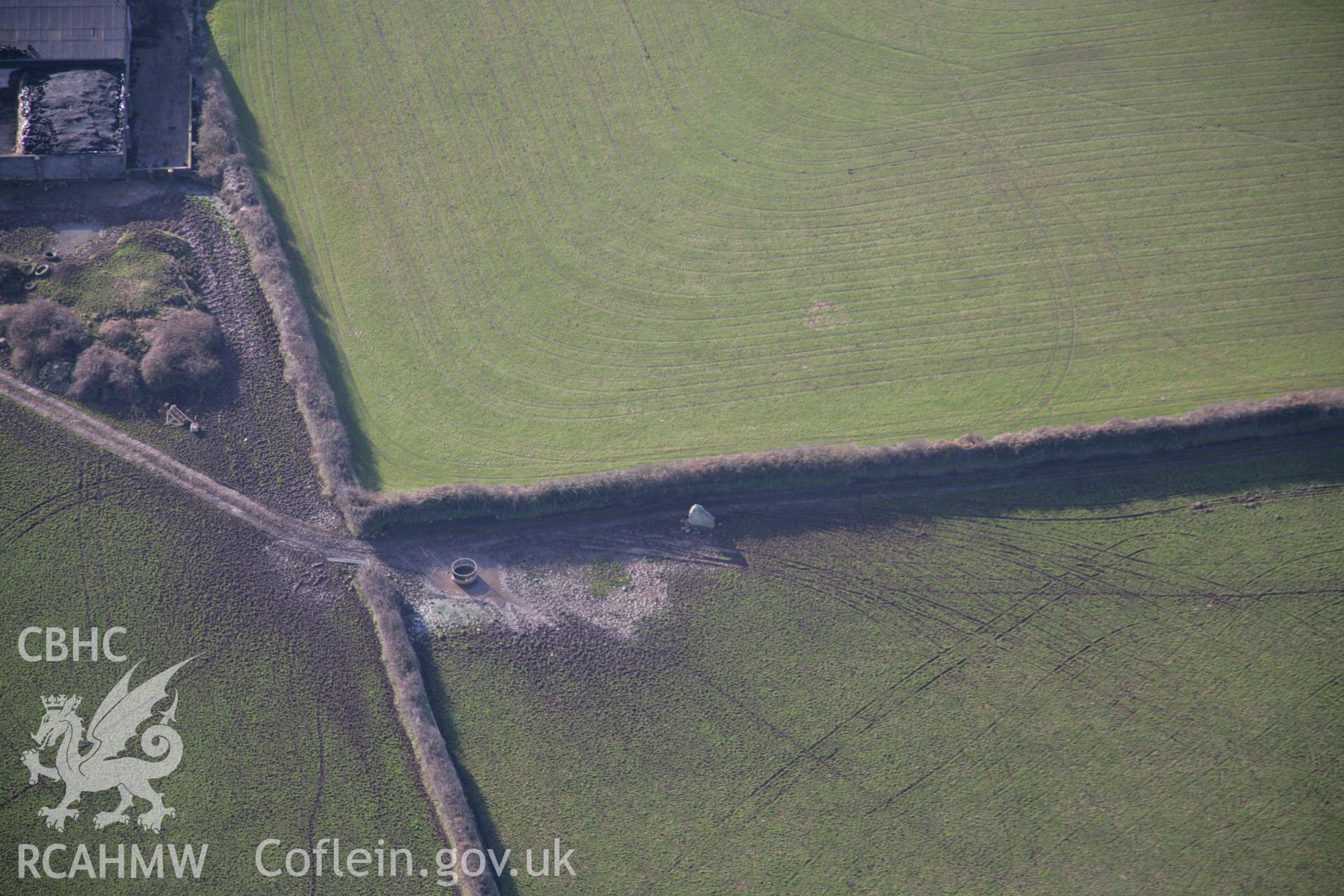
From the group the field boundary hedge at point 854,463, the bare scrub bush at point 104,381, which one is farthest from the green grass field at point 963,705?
the bare scrub bush at point 104,381

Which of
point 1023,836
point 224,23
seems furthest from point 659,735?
point 224,23

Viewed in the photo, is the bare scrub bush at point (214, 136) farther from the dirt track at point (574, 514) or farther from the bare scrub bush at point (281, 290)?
the dirt track at point (574, 514)

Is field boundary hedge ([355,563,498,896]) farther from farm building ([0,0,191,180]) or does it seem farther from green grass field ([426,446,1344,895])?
farm building ([0,0,191,180])

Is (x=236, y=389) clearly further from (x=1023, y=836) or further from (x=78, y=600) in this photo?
(x=1023, y=836)

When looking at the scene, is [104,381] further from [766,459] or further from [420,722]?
[766,459]

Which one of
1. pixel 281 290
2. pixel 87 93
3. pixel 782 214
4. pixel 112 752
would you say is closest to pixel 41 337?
pixel 281 290
